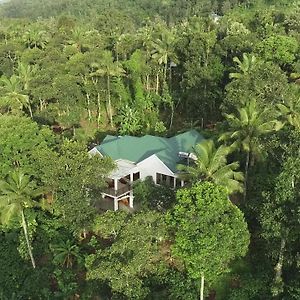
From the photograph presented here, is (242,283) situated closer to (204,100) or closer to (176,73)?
(204,100)

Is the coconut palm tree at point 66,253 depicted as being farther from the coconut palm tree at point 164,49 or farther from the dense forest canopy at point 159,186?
the coconut palm tree at point 164,49

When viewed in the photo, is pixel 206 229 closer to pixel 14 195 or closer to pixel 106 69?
pixel 14 195

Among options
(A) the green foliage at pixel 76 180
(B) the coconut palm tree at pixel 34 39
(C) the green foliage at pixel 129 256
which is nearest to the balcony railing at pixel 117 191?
(A) the green foliage at pixel 76 180

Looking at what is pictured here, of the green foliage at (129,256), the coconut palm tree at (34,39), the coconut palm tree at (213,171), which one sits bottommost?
the coconut palm tree at (34,39)

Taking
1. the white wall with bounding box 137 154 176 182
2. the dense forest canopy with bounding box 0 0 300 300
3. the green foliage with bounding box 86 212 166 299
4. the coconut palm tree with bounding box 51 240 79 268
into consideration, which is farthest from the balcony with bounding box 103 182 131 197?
the green foliage with bounding box 86 212 166 299

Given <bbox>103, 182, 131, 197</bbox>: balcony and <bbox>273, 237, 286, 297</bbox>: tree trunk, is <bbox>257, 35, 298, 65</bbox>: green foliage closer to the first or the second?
<bbox>103, 182, 131, 197</bbox>: balcony

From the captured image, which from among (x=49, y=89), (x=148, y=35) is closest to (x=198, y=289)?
(x=49, y=89)

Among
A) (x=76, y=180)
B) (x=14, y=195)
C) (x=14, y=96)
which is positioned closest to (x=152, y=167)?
(x=76, y=180)
